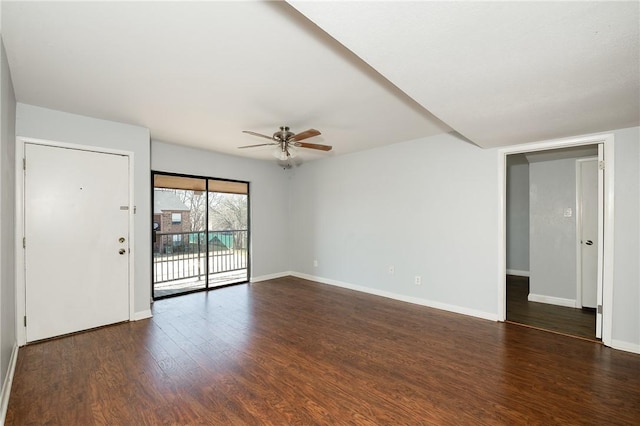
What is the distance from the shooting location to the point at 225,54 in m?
2.01

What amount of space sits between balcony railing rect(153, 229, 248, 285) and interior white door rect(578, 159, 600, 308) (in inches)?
226

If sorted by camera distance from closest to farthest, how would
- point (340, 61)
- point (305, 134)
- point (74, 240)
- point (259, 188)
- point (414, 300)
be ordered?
1. point (340, 61)
2. point (305, 134)
3. point (74, 240)
4. point (414, 300)
5. point (259, 188)

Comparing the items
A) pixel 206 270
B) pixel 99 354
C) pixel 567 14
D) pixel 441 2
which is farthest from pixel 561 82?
pixel 206 270

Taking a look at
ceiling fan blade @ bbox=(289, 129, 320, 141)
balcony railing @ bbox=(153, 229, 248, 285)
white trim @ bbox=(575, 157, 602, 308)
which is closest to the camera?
ceiling fan blade @ bbox=(289, 129, 320, 141)

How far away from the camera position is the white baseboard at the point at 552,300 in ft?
13.8

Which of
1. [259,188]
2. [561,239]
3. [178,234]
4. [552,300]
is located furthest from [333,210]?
[552,300]

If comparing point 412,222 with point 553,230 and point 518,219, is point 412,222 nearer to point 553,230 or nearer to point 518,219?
point 553,230

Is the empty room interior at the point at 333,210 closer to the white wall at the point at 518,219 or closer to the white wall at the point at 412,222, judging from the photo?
the white wall at the point at 412,222

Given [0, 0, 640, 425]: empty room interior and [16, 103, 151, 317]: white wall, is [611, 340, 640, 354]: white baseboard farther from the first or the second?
[16, 103, 151, 317]: white wall

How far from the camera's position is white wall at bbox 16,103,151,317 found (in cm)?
299

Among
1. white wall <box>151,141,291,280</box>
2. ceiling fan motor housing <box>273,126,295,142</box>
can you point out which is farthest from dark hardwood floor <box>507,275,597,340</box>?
white wall <box>151,141,291,280</box>

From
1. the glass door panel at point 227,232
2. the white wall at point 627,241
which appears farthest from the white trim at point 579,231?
the glass door panel at point 227,232

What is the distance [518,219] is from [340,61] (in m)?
6.48

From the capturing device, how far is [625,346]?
9.17 feet
